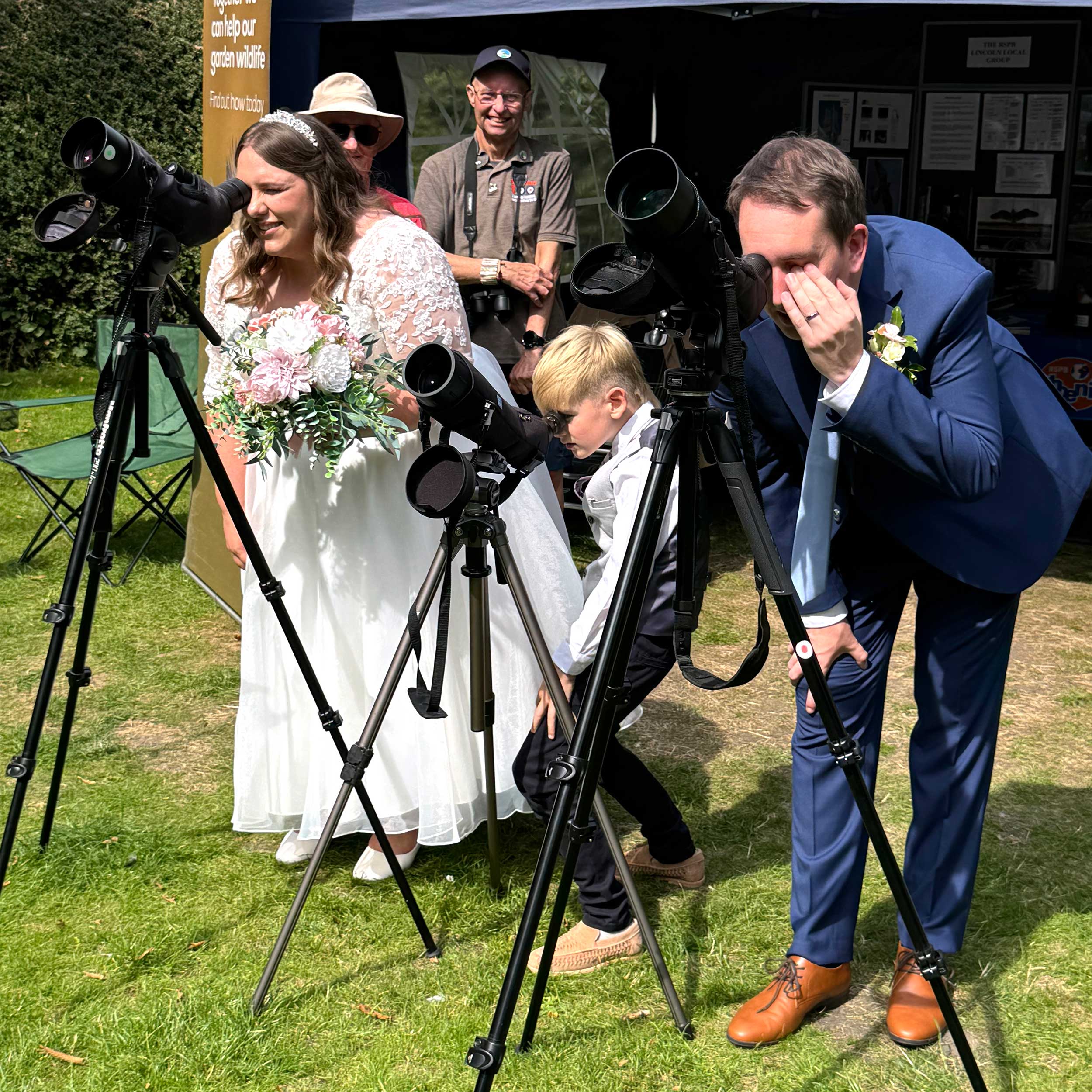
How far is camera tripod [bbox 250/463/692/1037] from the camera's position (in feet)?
8.57

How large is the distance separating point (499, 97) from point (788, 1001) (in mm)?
3904

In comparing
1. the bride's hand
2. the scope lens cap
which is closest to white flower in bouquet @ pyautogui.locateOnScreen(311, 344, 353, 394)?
the bride's hand

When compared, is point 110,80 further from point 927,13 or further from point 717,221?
point 717,221

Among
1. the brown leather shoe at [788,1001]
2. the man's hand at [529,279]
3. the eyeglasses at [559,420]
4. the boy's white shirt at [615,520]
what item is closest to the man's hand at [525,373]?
the man's hand at [529,279]

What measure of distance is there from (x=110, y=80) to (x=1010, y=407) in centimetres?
955

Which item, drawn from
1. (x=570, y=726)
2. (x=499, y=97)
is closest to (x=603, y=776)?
(x=570, y=726)

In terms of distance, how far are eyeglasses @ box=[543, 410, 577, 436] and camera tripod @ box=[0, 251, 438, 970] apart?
76 cm

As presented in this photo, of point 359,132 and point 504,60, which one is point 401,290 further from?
point 504,60

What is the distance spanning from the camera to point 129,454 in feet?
19.6

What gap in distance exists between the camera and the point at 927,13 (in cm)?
723

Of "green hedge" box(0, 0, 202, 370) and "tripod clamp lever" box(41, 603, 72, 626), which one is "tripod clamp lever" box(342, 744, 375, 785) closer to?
"tripod clamp lever" box(41, 603, 72, 626)

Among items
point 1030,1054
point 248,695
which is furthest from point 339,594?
point 1030,1054

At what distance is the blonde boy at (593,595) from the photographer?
290 centimetres

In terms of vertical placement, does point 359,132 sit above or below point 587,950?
above
